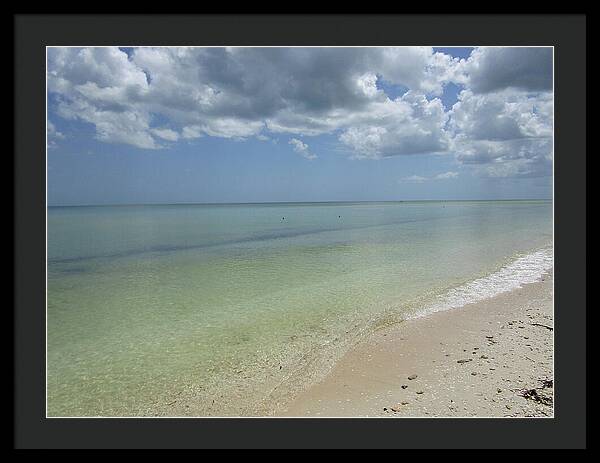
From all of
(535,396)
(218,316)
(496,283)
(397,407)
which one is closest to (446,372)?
(535,396)

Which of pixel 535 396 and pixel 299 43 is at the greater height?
pixel 299 43

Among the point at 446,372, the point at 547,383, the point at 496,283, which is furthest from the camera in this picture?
the point at 496,283

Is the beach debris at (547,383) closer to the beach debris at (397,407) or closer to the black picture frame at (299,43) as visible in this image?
the black picture frame at (299,43)

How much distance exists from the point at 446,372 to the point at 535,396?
2.99ft

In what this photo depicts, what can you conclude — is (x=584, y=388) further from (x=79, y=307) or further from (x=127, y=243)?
(x=127, y=243)

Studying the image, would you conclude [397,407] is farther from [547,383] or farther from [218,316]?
[218,316]

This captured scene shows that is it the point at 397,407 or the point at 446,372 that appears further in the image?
the point at 446,372

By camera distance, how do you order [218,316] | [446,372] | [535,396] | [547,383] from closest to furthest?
[535,396] → [547,383] → [446,372] → [218,316]

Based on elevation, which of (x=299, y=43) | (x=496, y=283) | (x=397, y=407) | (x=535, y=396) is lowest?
(x=397, y=407)

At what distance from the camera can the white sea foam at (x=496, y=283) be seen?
23.8ft

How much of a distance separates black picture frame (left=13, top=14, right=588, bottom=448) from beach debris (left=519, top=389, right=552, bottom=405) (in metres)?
0.98

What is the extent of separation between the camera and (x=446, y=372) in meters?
4.31

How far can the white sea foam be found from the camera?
7.25m
